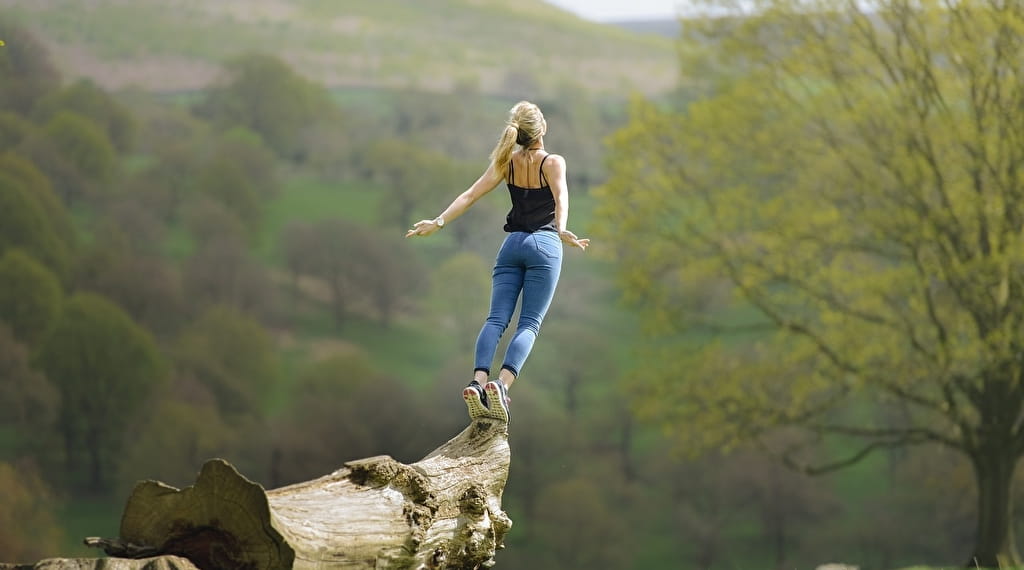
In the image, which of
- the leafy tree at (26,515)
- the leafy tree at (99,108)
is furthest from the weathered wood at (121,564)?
the leafy tree at (99,108)

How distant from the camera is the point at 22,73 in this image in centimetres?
2372

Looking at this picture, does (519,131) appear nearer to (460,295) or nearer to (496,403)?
(496,403)

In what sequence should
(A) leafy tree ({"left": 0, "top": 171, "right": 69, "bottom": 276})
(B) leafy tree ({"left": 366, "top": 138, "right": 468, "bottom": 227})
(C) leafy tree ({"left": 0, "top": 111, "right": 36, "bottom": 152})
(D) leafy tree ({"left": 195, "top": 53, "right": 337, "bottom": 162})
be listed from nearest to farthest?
(A) leafy tree ({"left": 0, "top": 171, "right": 69, "bottom": 276}) → (C) leafy tree ({"left": 0, "top": 111, "right": 36, "bottom": 152}) → (B) leafy tree ({"left": 366, "top": 138, "right": 468, "bottom": 227}) → (D) leafy tree ({"left": 195, "top": 53, "right": 337, "bottom": 162})

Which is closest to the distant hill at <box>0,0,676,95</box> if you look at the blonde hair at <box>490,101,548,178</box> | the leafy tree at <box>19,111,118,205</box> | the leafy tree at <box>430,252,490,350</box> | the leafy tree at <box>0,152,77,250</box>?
the leafy tree at <box>19,111,118,205</box>

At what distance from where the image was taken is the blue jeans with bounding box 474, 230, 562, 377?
6.33m

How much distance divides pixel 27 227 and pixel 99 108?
378 centimetres

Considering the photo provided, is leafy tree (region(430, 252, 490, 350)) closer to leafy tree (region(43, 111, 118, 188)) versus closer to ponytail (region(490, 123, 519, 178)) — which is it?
leafy tree (region(43, 111, 118, 188))

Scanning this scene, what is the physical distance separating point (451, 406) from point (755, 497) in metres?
7.25

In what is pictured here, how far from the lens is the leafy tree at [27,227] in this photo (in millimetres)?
22203

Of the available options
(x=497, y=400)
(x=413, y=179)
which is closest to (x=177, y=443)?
(x=413, y=179)

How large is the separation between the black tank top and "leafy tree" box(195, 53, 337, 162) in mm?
21013

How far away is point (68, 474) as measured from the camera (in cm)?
2214

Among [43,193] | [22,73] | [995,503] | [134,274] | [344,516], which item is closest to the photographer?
[344,516]

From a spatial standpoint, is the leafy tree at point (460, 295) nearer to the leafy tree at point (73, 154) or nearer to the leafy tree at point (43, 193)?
the leafy tree at point (73, 154)
